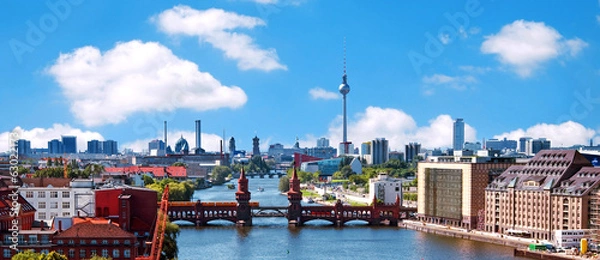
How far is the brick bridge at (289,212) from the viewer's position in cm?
10662

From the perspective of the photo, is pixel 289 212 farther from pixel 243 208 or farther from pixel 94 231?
pixel 94 231

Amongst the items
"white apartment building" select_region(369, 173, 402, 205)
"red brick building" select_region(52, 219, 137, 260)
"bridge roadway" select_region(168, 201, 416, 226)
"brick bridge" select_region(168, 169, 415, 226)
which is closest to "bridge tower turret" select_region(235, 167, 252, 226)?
"brick bridge" select_region(168, 169, 415, 226)

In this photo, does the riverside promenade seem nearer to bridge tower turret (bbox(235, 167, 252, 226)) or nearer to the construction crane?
bridge tower turret (bbox(235, 167, 252, 226))

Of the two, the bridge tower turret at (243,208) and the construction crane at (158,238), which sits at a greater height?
the construction crane at (158,238)

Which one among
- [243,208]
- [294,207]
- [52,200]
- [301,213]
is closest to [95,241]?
[52,200]

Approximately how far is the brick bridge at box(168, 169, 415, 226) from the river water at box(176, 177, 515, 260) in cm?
164

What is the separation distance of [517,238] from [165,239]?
119ft

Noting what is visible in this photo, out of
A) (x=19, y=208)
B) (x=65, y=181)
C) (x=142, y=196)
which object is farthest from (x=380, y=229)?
(x=19, y=208)

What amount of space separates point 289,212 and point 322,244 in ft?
74.4

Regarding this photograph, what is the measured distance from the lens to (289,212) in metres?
107

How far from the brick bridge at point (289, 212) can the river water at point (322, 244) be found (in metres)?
1.64

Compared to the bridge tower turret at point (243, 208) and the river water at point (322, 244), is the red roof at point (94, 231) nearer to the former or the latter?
the river water at point (322, 244)

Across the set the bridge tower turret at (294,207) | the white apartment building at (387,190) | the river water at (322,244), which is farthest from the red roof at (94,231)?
the white apartment building at (387,190)

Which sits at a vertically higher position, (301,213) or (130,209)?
(130,209)
